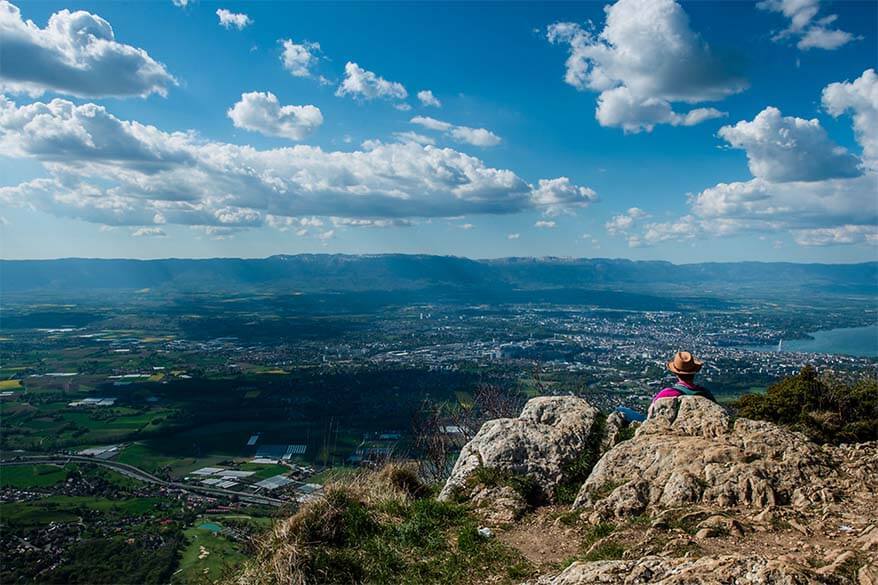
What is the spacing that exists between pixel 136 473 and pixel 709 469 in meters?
39.1

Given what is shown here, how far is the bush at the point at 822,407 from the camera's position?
11000 millimetres

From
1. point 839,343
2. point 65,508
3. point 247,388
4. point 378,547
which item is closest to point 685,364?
point 378,547

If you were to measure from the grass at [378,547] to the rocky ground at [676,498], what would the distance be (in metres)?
0.46

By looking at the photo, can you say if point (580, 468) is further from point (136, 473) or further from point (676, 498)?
point (136, 473)

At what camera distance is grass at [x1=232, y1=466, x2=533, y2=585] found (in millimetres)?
5492

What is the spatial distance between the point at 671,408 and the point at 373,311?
142m

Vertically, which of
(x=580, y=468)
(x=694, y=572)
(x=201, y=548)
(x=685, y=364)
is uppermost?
(x=685, y=364)

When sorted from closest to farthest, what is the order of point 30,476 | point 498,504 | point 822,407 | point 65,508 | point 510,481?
point 498,504 → point 510,481 → point 822,407 → point 65,508 → point 30,476

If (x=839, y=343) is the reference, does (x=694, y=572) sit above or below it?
above

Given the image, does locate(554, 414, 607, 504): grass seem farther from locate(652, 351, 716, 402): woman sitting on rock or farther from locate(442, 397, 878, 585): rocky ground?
locate(652, 351, 716, 402): woman sitting on rock

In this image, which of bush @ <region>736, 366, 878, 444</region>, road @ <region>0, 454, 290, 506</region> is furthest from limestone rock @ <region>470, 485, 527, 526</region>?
road @ <region>0, 454, 290, 506</region>

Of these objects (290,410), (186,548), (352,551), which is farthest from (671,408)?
(290,410)

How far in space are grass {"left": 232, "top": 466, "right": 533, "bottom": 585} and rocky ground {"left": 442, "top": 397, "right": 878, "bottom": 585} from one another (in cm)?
46

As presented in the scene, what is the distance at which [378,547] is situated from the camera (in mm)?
6078
